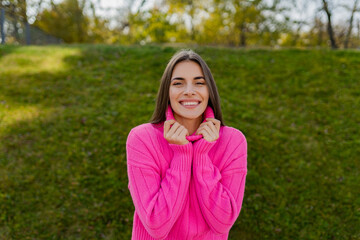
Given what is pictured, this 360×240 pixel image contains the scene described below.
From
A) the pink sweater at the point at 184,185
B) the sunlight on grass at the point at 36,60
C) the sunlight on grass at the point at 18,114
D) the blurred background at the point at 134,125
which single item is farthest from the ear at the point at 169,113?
the sunlight on grass at the point at 36,60

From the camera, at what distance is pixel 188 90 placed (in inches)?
68.0

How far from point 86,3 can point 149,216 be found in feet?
70.3

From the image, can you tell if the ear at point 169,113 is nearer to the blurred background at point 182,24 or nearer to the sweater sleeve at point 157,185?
the sweater sleeve at point 157,185

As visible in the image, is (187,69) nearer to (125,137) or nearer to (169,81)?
(169,81)

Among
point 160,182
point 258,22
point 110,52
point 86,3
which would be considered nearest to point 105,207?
point 160,182

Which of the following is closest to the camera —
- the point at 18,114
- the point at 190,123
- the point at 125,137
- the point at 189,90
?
the point at 189,90

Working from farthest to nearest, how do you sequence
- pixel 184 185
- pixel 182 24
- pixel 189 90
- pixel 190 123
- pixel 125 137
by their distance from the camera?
Result: pixel 182 24
pixel 125 137
pixel 190 123
pixel 189 90
pixel 184 185

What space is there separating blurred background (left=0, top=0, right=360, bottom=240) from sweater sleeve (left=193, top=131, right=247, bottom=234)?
2.27m

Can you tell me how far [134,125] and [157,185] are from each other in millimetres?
3577

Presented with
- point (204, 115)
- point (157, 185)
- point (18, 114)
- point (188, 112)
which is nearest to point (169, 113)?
point (188, 112)

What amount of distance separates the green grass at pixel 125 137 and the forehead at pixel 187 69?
2703 millimetres

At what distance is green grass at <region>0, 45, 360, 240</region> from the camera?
12.4ft

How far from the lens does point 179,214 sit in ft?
5.31

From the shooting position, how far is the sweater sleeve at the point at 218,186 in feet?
5.23
